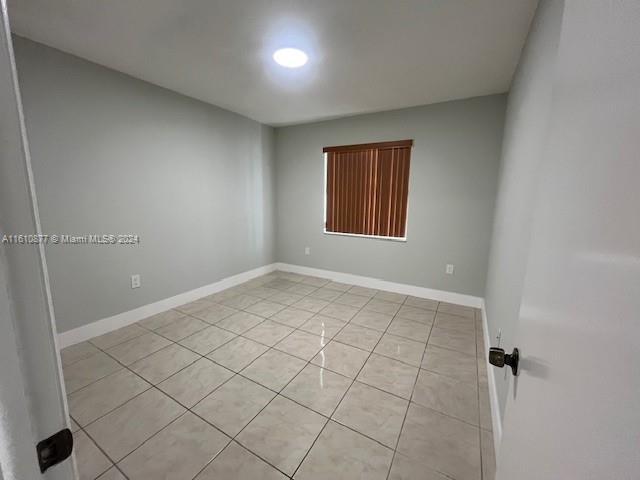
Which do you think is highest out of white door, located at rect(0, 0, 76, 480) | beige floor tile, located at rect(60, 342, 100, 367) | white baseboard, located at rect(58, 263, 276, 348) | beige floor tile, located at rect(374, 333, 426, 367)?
white door, located at rect(0, 0, 76, 480)

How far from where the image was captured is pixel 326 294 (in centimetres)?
340

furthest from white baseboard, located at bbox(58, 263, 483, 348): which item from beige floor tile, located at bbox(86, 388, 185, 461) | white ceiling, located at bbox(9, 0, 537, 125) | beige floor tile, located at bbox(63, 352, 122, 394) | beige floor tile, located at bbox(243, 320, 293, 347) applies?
white ceiling, located at bbox(9, 0, 537, 125)

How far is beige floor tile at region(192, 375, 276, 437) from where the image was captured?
1452 mm

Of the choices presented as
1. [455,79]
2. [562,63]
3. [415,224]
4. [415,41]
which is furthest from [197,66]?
[415,224]

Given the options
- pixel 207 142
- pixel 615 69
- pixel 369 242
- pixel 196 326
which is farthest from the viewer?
pixel 369 242

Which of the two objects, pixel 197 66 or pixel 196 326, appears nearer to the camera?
pixel 197 66

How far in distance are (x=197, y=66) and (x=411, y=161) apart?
2473 mm

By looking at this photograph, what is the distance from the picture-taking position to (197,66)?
214cm

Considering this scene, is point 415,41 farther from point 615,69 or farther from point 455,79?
point 615,69

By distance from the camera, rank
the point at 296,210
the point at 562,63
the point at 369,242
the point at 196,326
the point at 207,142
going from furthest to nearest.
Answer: the point at 296,210 → the point at 369,242 → the point at 207,142 → the point at 196,326 → the point at 562,63

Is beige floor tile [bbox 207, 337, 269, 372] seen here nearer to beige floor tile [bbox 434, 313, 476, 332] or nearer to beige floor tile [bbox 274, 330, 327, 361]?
beige floor tile [bbox 274, 330, 327, 361]

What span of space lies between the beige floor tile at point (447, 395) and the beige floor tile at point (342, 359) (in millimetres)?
439

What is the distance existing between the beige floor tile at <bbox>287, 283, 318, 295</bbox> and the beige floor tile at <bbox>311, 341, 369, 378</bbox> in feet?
4.17

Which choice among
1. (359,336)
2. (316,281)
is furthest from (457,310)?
(316,281)
